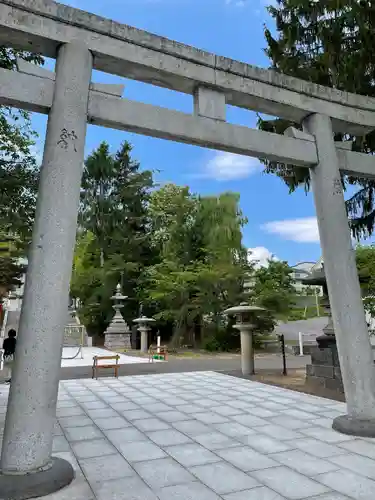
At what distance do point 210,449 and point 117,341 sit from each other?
648 inches

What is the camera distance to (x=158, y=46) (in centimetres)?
382

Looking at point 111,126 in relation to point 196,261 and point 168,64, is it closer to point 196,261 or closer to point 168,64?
point 168,64

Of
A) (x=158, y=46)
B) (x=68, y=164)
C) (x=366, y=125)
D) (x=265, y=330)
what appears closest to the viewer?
(x=68, y=164)

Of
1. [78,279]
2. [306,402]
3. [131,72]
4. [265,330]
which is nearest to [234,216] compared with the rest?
[265,330]

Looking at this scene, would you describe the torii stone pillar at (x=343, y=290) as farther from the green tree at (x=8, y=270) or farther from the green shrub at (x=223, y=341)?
the green shrub at (x=223, y=341)

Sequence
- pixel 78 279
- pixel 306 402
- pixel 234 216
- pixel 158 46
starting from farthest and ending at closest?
pixel 78 279 → pixel 234 216 → pixel 306 402 → pixel 158 46

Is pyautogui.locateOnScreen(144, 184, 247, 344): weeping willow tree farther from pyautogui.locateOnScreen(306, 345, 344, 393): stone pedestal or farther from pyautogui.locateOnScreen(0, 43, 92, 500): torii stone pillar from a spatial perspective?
pyautogui.locateOnScreen(0, 43, 92, 500): torii stone pillar

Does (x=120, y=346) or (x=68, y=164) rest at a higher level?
(x=68, y=164)

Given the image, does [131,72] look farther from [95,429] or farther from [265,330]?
[265,330]

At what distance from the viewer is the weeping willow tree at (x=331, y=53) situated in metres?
6.34

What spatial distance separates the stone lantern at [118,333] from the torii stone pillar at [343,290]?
16.2 meters

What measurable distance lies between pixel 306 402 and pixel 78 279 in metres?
19.1

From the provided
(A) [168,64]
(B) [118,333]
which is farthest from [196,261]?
(A) [168,64]

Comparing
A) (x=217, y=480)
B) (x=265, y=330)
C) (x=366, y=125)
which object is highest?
(x=366, y=125)
